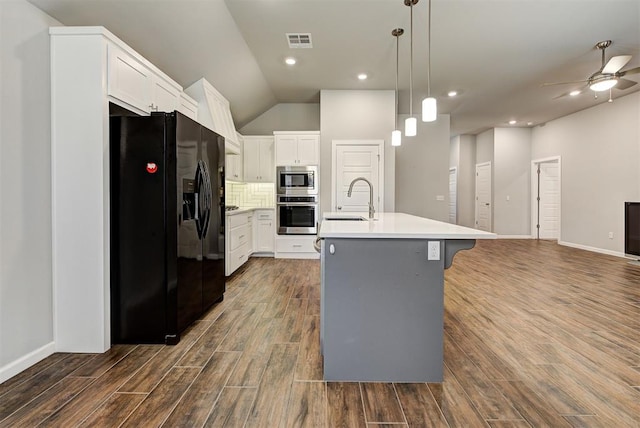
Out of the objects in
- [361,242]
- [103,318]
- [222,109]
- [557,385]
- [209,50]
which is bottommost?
[557,385]

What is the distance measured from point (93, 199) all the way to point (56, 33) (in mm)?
1140

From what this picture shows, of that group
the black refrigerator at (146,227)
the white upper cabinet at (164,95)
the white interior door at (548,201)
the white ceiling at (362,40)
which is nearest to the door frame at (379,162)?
the white ceiling at (362,40)

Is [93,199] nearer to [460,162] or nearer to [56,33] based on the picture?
[56,33]

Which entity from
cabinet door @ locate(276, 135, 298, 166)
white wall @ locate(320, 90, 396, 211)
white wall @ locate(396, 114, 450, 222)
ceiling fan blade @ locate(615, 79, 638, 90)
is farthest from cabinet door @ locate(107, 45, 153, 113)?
white wall @ locate(396, 114, 450, 222)

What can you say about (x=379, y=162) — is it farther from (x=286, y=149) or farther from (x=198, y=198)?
(x=198, y=198)

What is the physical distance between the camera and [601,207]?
6.31m

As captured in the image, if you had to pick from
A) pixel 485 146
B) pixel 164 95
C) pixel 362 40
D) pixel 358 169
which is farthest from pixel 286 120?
pixel 485 146

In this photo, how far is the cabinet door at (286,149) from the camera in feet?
18.8

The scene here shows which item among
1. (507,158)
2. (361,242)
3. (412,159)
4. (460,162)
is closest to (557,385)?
(361,242)

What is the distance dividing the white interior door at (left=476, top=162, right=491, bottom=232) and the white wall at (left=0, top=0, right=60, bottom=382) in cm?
922

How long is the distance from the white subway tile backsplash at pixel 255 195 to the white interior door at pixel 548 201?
6.88 metres

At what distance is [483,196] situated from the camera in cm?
905

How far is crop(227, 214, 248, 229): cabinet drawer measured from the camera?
4395 mm

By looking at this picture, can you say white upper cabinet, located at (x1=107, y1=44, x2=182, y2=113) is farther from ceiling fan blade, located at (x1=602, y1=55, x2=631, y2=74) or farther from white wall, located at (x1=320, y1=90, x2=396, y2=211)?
ceiling fan blade, located at (x1=602, y1=55, x2=631, y2=74)
